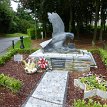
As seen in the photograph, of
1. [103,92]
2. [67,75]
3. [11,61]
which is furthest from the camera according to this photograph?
[11,61]

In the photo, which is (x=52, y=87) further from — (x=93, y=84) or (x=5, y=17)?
(x=5, y=17)

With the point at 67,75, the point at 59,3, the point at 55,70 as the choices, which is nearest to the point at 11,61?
the point at 55,70

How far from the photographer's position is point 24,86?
10.2 meters

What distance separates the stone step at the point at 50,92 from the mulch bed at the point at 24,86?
0.20m

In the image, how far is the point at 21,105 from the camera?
8.31 m

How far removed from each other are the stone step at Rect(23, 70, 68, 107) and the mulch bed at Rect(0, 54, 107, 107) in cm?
20

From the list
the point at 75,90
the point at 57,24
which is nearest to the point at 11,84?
the point at 75,90

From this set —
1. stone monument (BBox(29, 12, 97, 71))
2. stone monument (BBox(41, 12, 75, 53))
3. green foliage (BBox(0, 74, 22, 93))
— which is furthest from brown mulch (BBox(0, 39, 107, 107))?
stone monument (BBox(41, 12, 75, 53))

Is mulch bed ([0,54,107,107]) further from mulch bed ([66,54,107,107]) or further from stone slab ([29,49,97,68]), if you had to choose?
stone slab ([29,49,97,68])

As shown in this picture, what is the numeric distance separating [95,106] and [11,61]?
813 centimetres

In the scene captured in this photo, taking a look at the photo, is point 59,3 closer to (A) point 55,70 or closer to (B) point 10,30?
(A) point 55,70

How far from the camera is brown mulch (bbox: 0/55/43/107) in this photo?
853 centimetres

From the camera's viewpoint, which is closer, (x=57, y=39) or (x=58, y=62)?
(x=58, y=62)

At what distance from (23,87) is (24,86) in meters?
0.14
